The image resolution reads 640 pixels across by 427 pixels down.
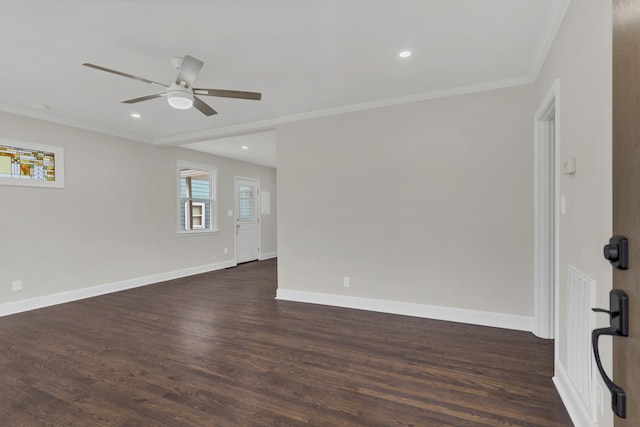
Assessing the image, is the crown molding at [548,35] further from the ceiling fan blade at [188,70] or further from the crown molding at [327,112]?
the ceiling fan blade at [188,70]

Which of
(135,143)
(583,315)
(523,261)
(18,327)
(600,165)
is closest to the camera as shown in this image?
(600,165)

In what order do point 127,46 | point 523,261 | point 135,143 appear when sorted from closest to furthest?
point 127,46
point 523,261
point 135,143

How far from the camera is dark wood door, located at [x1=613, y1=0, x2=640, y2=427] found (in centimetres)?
69

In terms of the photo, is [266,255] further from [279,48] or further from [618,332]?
[618,332]

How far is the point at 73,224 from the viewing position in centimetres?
444

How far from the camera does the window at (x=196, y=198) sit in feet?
20.5

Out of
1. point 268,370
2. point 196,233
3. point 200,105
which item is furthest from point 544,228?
point 196,233

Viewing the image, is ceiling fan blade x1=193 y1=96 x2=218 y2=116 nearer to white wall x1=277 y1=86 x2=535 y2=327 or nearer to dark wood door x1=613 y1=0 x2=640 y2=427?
white wall x1=277 y1=86 x2=535 y2=327

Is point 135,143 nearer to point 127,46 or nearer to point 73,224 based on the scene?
point 73,224

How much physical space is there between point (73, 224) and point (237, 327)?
3.03m

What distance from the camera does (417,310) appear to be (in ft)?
11.7

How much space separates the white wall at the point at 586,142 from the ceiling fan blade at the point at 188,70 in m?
2.32

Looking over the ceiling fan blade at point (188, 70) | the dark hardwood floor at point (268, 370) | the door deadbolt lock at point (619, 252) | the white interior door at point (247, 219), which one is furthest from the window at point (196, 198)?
the door deadbolt lock at point (619, 252)

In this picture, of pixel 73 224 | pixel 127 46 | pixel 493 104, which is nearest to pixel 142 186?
pixel 73 224
